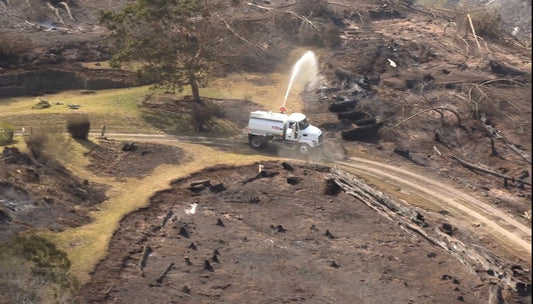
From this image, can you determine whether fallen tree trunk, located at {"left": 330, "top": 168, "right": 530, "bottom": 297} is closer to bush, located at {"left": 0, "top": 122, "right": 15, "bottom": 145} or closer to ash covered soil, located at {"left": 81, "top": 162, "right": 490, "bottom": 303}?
ash covered soil, located at {"left": 81, "top": 162, "right": 490, "bottom": 303}

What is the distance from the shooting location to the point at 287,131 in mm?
38875

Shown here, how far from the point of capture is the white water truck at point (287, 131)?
38750mm

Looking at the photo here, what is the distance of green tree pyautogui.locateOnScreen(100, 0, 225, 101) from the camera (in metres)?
43.2

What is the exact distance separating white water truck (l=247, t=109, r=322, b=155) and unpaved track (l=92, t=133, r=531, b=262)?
241 cm

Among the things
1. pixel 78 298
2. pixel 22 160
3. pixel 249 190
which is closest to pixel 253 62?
pixel 249 190

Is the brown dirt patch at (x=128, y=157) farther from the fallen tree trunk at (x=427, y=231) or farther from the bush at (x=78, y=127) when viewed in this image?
the fallen tree trunk at (x=427, y=231)

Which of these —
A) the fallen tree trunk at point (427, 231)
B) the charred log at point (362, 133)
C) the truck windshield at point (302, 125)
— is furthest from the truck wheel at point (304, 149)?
the charred log at point (362, 133)

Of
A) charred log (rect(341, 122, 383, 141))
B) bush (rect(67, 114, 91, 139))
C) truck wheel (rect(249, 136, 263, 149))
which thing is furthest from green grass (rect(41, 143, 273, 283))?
charred log (rect(341, 122, 383, 141))

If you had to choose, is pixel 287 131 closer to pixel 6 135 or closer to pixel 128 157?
pixel 128 157

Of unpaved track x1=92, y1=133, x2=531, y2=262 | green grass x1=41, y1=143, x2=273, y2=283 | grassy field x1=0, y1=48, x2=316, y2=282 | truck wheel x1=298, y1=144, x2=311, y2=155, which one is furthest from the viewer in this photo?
truck wheel x1=298, y1=144, x2=311, y2=155

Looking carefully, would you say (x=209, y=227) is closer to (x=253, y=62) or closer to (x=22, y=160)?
(x=22, y=160)

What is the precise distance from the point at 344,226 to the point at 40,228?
1660cm

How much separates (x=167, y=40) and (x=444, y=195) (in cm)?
2739

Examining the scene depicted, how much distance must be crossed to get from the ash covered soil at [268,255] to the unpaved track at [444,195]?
556 centimetres
